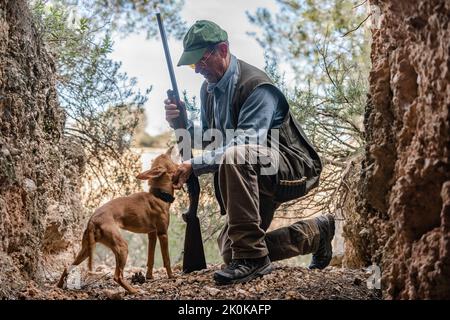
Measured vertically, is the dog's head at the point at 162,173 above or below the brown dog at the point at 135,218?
above

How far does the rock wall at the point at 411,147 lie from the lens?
7.68ft

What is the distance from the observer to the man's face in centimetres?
390

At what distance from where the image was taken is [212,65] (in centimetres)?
393

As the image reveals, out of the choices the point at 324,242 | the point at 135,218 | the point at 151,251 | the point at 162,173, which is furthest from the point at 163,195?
the point at 324,242

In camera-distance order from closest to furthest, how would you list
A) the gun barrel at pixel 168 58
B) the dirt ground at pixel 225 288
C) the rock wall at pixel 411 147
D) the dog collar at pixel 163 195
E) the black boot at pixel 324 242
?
1. the rock wall at pixel 411 147
2. the dirt ground at pixel 225 288
3. the gun barrel at pixel 168 58
4. the dog collar at pixel 163 195
5. the black boot at pixel 324 242

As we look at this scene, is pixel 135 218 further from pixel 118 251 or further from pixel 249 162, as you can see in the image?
pixel 249 162

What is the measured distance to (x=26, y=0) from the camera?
3791 millimetres

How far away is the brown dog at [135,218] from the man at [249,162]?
0.16 meters

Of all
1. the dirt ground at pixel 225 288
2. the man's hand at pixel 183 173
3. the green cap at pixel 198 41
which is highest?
the green cap at pixel 198 41

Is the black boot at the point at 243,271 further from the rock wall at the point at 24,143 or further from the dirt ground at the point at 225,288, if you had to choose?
the rock wall at the point at 24,143

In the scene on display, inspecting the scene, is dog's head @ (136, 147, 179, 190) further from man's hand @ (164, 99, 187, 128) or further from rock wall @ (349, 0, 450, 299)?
rock wall @ (349, 0, 450, 299)

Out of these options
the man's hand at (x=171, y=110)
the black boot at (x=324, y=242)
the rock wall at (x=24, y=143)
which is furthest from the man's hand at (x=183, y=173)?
the black boot at (x=324, y=242)

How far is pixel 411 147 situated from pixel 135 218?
1.82 metres
